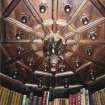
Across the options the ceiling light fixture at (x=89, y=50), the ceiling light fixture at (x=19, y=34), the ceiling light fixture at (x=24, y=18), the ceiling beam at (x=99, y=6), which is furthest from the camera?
the ceiling light fixture at (x=89, y=50)

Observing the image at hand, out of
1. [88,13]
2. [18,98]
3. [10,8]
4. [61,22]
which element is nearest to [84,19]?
[88,13]

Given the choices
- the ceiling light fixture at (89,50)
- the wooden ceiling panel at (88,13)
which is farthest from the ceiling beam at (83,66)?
the wooden ceiling panel at (88,13)

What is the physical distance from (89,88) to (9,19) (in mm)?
1064

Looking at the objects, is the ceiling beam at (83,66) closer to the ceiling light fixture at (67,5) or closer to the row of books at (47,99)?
the row of books at (47,99)

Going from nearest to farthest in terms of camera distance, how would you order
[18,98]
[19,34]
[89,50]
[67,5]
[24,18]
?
[67,5] → [24,18] → [19,34] → [89,50] → [18,98]

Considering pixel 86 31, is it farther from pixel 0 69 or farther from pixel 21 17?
pixel 0 69

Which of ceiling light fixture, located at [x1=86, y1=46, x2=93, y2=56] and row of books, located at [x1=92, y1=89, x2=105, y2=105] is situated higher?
ceiling light fixture, located at [x1=86, y1=46, x2=93, y2=56]

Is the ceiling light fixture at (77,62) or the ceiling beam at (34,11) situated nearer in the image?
the ceiling beam at (34,11)

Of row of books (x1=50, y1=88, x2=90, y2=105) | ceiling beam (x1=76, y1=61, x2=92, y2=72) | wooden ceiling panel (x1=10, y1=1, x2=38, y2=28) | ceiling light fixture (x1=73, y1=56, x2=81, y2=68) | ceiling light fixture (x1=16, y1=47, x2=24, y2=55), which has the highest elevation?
wooden ceiling panel (x1=10, y1=1, x2=38, y2=28)

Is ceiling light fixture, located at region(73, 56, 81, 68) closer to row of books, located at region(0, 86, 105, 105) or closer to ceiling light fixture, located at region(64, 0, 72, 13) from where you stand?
row of books, located at region(0, 86, 105, 105)

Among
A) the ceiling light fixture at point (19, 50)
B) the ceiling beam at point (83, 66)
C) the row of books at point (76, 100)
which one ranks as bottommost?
the row of books at point (76, 100)

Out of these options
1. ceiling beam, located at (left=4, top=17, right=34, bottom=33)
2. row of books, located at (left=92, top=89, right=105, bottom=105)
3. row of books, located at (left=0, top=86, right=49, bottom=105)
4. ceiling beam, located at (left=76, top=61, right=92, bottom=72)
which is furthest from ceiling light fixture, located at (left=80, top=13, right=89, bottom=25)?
row of books, located at (left=0, top=86, right=49, bottom=105)

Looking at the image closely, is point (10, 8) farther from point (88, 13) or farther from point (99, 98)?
point (99, 98)

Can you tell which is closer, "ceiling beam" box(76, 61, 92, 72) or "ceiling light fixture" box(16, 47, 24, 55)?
"ceiling light fixture" box(16, 47, 24, 55)
